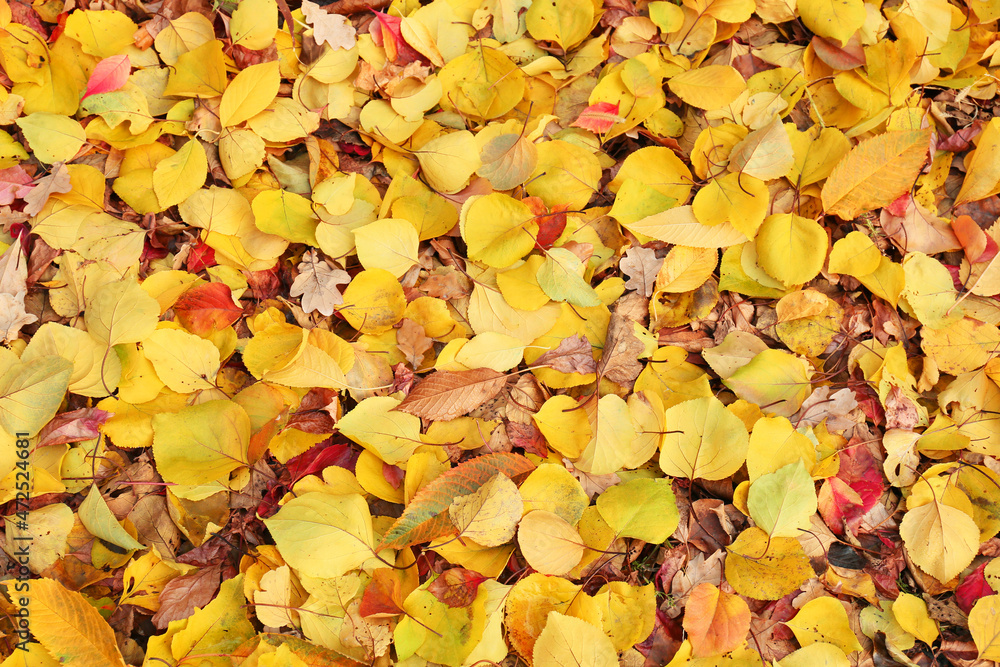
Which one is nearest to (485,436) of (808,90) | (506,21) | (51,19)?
(506,21)

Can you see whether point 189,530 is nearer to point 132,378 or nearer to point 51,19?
point 132,378

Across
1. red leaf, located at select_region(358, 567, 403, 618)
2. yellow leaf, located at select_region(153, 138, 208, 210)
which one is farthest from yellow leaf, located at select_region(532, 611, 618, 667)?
yellow leaf, located at select_region(153, 138, 208, 210)

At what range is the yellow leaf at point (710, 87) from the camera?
4.17ft

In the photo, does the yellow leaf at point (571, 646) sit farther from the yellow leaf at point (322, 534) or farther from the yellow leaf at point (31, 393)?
the yellow leaf at point (31, 393)

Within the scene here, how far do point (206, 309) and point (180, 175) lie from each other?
0.28 m

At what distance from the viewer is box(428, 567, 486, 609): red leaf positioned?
1.06 m

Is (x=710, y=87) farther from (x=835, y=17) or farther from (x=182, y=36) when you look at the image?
(x=182, y=36)

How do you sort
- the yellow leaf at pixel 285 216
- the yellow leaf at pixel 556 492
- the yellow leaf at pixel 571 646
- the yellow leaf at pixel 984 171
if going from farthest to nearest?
1. the yellow leaf at pixel 984 171
2. the yellow leaf at pixel 285 216
3. the yellow leaf at pixel 556 492
4. the yellow leaf at pixel 571 646

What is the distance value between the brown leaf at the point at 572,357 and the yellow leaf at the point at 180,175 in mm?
768

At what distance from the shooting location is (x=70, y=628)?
101 cm

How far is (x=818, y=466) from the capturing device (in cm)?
117

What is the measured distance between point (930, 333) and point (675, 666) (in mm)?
838

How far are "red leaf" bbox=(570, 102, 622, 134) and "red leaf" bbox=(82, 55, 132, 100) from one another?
0.93 meters

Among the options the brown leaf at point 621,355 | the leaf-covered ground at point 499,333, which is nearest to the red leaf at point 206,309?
the leaf-covered ground at point 499,333
